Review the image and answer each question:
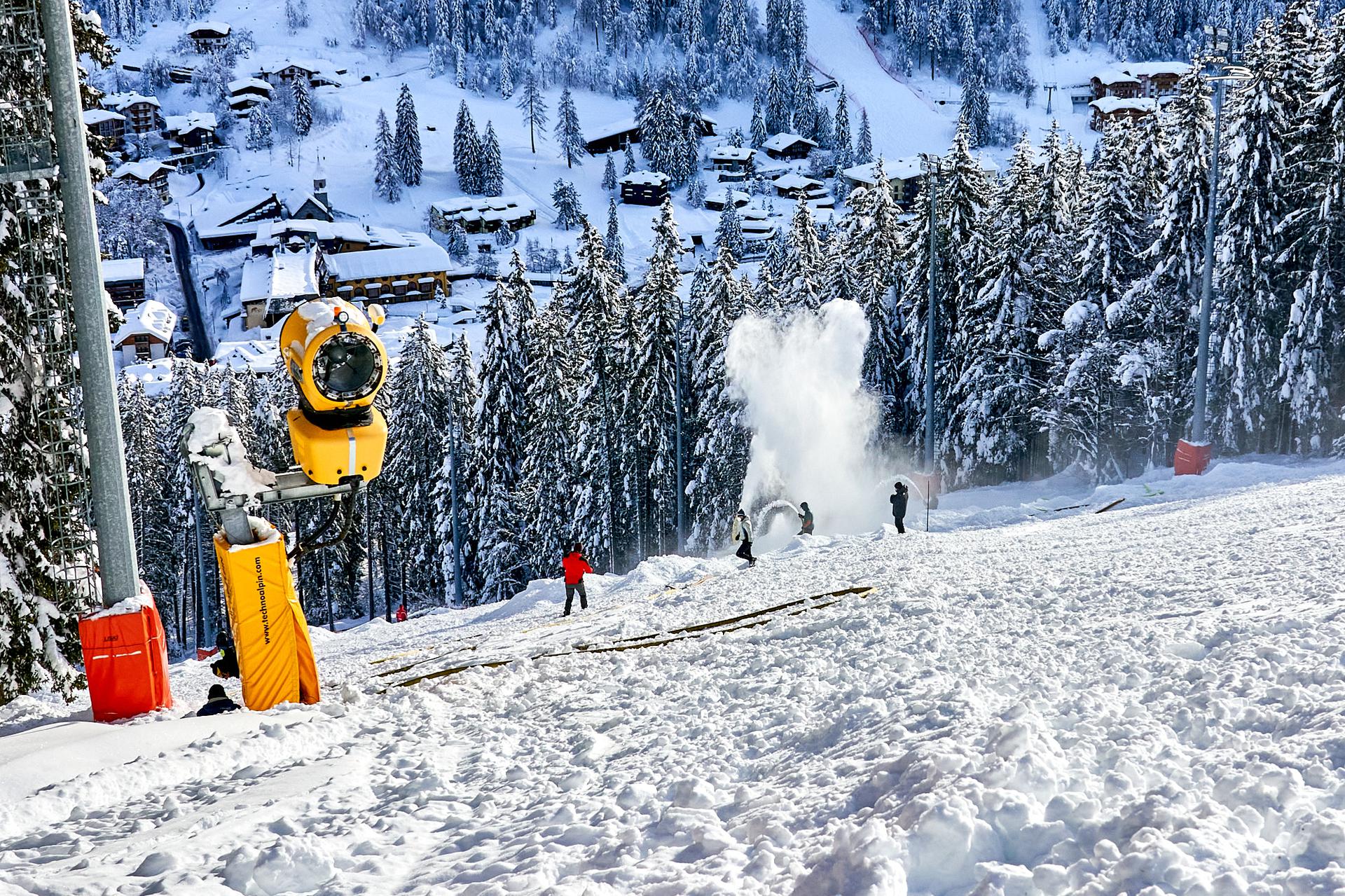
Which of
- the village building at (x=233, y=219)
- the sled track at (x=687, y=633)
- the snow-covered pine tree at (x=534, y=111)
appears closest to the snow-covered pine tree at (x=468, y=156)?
the snow-covered pine tree at (x=534, y=111)

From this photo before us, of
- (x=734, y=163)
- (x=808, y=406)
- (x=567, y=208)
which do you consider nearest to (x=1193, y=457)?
(x=808, y=406)

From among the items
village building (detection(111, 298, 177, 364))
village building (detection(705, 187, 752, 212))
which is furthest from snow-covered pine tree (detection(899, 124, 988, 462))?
village building (detection(705, 187, 752, 212))

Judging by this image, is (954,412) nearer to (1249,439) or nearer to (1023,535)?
(1249,439)

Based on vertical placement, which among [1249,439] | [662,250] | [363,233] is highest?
[363,233]

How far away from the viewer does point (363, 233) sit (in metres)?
116

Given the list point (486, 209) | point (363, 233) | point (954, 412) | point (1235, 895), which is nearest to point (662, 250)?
point (954, 412)

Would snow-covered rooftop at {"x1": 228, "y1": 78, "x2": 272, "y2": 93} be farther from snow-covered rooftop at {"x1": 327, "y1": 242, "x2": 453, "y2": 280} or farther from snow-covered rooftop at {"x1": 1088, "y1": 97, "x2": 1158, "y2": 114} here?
snow-covered rooftop at {"x1": 1088, "y1": 97, "x2": 1158, "y2": 114}

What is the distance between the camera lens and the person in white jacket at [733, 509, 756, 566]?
67.3 ft

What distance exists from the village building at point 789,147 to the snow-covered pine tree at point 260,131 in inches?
2735

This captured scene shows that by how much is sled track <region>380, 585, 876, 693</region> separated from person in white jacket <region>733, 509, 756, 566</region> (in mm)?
7796

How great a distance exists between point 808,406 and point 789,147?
119749mm

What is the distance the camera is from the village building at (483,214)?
128 m

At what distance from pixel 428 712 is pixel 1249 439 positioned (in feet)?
101

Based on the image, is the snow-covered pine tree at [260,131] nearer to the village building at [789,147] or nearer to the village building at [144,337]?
the village building at [144,337]
